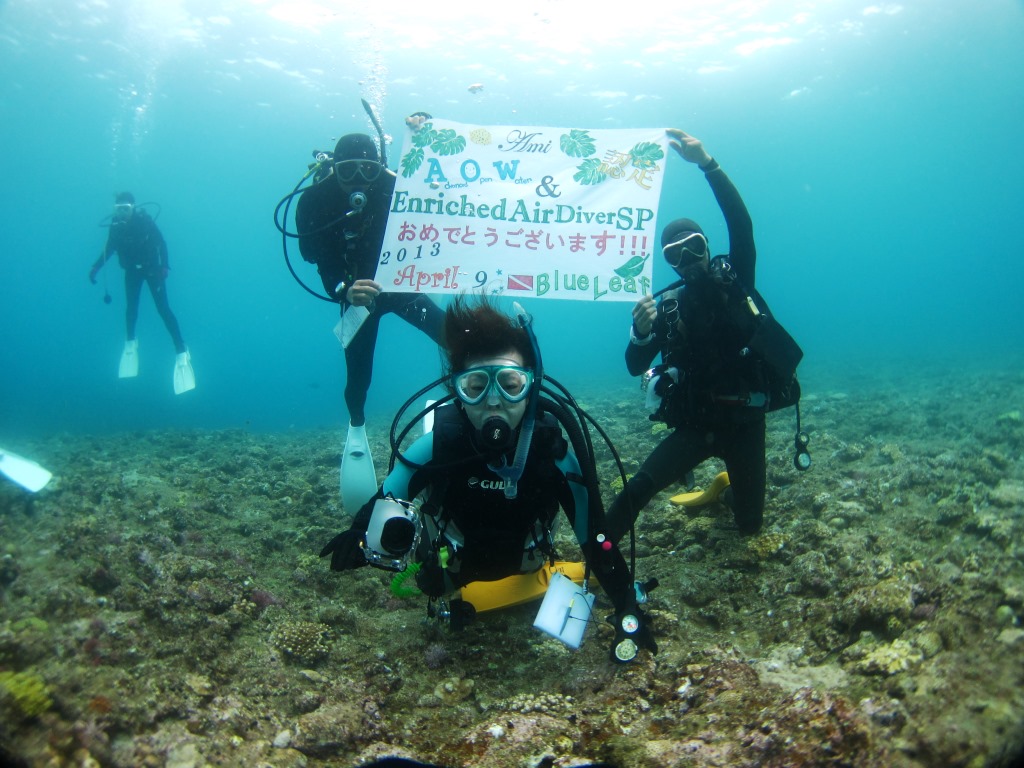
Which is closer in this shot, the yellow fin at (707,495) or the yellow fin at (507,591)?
the yellow fin at (507,591)

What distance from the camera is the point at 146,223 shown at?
518 inches

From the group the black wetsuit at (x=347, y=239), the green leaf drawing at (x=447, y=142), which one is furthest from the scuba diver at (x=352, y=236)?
the green leaf drawing at (x=447, y=142)

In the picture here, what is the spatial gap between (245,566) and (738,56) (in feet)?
108

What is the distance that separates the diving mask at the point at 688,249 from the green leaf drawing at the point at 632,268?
235 mm

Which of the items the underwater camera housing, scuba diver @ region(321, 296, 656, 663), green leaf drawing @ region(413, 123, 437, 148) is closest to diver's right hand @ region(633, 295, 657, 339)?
scuba diver @ region(321, 296, 656, 663)

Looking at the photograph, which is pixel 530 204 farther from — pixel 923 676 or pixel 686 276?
pixel 923 676

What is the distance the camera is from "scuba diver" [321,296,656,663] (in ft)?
10.3

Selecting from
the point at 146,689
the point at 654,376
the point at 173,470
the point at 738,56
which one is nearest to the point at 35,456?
the point at 173,470

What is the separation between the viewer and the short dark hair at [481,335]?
11.3ft

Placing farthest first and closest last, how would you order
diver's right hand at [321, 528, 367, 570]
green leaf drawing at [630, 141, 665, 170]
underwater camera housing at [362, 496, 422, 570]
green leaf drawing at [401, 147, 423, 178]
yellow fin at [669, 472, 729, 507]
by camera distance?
yellow fin at [669, 472, 729, 507] < green leaf drawing at [401, 147, 423, 178] < green leaf drawing at [630, 141, 665, 170] < diver's right hand at [321, 528, 367, 570] < underwater camera housing at [362, 496, 422, 570]

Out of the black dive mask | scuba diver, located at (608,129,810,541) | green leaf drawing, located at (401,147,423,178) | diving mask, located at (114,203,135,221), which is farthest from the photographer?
diving mask, located at (114,203,135,221)

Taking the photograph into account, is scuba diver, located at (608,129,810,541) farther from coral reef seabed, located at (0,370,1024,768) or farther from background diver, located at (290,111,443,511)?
background diver, located at (290,111,443,511)

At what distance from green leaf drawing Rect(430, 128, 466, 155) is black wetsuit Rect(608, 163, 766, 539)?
231 centimetres

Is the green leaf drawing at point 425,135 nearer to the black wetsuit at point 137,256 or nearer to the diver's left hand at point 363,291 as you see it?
the diver's left hand at point 363,291
